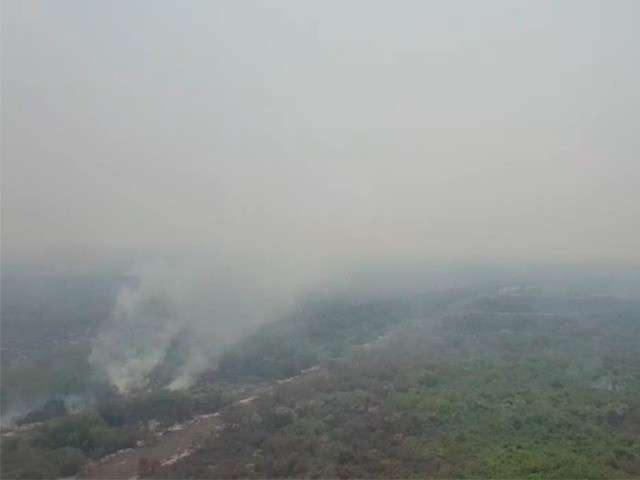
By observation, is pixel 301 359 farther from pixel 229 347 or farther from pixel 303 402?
pixel 303 402

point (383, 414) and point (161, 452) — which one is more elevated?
point (161, 452)

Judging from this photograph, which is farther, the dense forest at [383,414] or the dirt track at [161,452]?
the dirt track at [161,452]

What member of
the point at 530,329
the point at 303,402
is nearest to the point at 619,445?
the point at 303,402

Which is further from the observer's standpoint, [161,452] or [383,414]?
[383,414]

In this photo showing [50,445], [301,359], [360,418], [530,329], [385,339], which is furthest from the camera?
[530,329]

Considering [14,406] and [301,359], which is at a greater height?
[14,406]

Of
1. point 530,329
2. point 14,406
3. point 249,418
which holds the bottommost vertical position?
point 530,329

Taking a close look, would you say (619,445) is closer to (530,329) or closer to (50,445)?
(50,445)

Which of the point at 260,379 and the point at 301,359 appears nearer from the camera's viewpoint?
the point at 260,379

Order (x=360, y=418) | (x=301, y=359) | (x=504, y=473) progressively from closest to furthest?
(x=504, y=473)
(x=360, y=418)
(x=301, y=359)

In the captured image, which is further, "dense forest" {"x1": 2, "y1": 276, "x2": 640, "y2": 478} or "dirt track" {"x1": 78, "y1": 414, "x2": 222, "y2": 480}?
"dirt track" {"x1": 78, "y1": 414, "x2": 222, "y2": 480}
